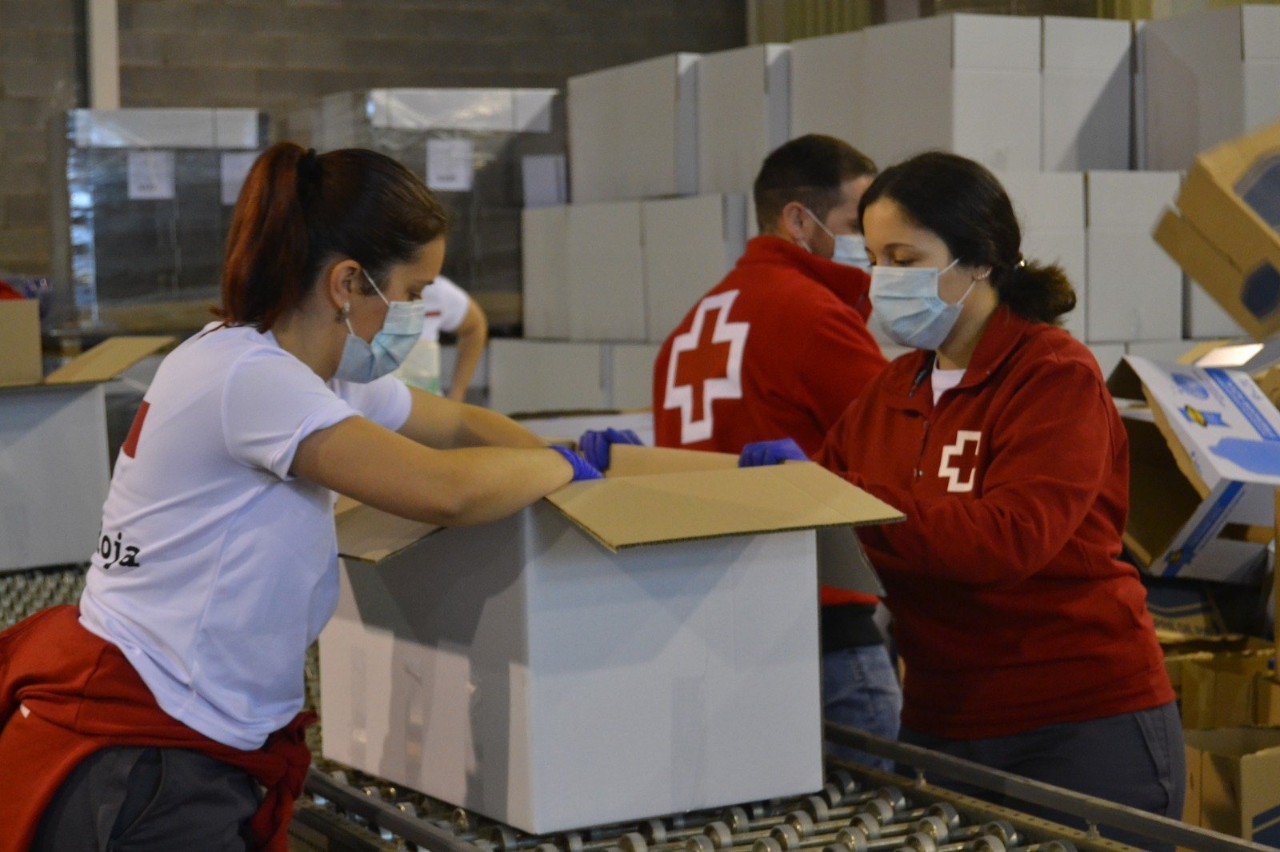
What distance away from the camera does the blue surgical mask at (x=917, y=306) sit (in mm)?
1875

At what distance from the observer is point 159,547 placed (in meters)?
1.35

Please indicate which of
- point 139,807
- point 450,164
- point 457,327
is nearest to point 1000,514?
point 139,807

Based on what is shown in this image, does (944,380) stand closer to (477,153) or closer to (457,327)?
(457,327)

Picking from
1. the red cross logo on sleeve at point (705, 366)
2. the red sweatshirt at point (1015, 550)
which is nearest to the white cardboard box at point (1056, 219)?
the red cross logo on sleeve at point (705, 366)

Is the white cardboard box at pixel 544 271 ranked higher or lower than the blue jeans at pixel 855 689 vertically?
higher

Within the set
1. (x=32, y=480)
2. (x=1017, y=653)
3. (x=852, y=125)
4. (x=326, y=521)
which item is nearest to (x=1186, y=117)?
(x=852, y=125)

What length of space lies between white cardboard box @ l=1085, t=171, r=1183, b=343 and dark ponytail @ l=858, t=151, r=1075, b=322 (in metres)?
2.10

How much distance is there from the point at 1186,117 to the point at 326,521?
3.39 meters

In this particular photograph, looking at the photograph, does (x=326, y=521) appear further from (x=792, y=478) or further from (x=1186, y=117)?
(x=1186, y=117)

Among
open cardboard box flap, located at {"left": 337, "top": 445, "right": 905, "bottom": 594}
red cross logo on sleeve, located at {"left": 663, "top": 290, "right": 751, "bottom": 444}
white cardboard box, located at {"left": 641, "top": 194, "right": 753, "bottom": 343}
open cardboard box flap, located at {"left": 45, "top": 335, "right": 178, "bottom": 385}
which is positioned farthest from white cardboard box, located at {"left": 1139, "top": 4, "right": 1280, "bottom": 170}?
open cardboard box flap, located at {"left": 337, "top": 445, "right": 905, "bottom": 594}

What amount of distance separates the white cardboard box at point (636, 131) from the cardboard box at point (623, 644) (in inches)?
134

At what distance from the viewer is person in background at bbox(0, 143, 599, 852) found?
51.4 inches

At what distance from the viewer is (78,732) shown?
1.31 metres

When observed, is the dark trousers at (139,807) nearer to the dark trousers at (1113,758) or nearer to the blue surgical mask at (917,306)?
the dark trousers at (1113,758)
